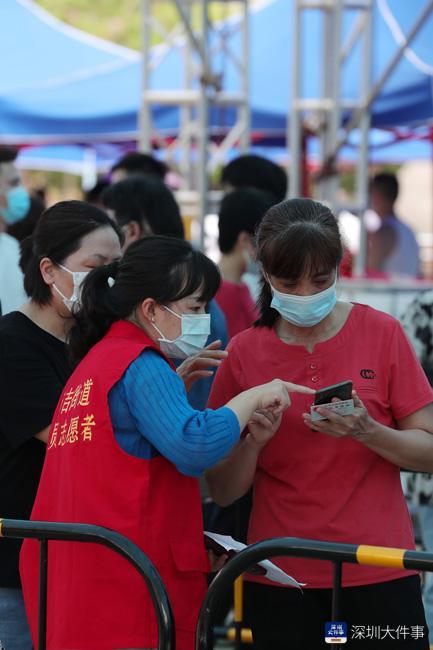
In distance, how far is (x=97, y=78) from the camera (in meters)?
12.8

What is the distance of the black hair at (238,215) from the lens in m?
4.36

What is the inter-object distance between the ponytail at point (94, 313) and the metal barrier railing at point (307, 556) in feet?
2.24

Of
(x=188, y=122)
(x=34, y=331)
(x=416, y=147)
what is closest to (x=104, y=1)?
(x=416, y=147)

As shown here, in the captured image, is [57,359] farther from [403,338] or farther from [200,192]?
[200,192]

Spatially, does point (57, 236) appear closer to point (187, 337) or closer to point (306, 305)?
point (187, 337)

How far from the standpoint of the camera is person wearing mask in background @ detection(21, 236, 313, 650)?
7.73 ft

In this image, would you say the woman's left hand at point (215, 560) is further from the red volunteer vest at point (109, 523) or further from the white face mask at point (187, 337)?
the white face mask at point (187, 337)

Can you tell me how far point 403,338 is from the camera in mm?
2656

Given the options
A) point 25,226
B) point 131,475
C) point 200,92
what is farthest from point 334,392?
point 200,92

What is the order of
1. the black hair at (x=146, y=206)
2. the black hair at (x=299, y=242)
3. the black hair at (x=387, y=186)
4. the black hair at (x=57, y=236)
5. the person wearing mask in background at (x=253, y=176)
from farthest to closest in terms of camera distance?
1. the black hair at (x=387, y=186)
2. the person wearing mask in background at (x=253, y=176)
3. the black hair at (x=146, y=206)
4. the black hair at (x=57, y=236)
5. the black hair at (x=299, y=242)

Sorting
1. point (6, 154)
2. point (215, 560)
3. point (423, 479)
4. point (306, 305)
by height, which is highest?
point (6, 154)

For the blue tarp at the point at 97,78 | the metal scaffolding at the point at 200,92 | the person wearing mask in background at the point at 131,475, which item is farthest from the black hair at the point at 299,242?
the blue tarp at the point at 97,78

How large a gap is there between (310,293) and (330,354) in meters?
0.17

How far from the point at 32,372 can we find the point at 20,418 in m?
0.13
